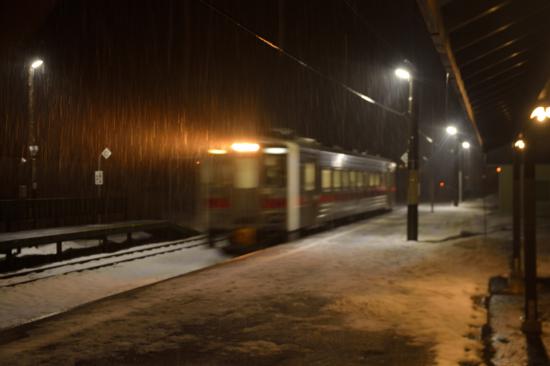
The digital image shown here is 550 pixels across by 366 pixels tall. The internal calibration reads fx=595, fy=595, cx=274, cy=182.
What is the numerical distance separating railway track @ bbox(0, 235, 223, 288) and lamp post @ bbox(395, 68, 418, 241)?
20.0ft

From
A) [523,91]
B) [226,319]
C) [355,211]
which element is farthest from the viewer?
[355,211]

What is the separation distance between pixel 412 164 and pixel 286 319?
10556 mm

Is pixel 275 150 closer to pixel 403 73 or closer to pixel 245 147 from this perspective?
pixel 245 147

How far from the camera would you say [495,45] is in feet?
18.0

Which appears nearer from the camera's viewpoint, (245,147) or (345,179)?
(245,147)

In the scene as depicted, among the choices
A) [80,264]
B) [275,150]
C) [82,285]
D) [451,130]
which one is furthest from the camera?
[451,130]

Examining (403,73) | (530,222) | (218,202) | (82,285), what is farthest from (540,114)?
(218,202)

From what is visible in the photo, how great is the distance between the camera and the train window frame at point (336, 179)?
20.9 metres

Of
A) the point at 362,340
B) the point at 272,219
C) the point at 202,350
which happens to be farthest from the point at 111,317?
the point at 272,219

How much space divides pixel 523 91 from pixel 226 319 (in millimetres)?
4619

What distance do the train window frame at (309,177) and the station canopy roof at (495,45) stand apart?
10.1m

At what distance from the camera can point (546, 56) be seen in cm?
527

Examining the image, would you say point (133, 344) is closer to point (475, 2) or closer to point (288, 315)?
point (288, 315)

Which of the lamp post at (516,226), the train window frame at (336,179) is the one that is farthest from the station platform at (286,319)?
the train window frame at (336,179)
